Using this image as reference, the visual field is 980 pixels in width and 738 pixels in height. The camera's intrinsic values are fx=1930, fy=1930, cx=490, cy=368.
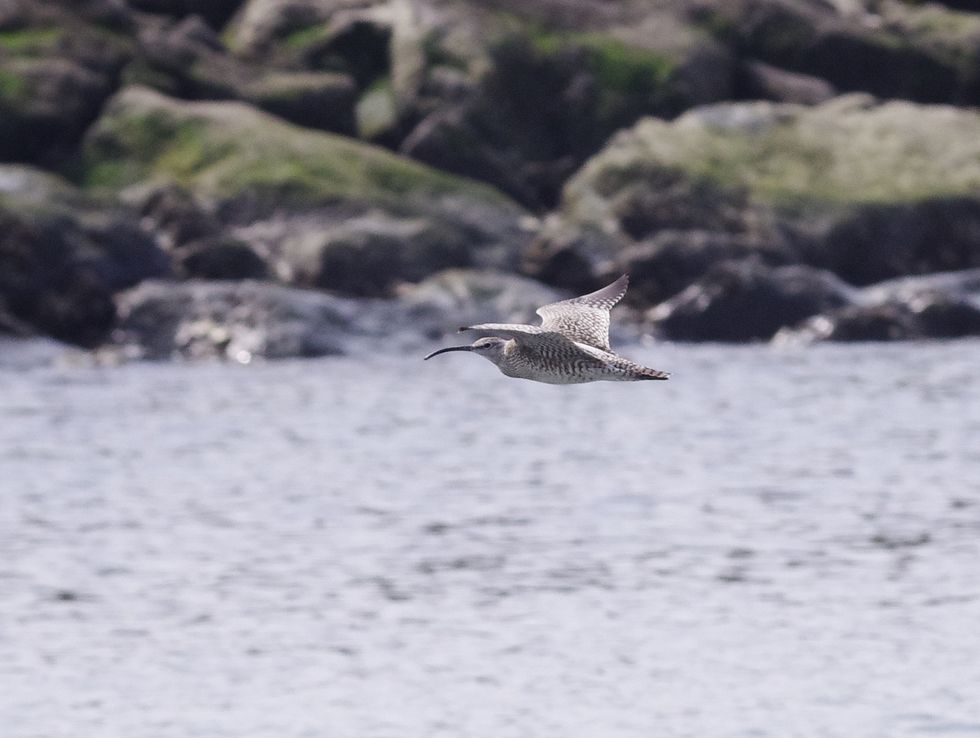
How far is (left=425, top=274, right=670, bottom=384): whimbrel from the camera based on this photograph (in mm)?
13492

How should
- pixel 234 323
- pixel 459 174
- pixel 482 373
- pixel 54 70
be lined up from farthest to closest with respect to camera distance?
pixel 459 174, pixel 54 70, pixel 482 373, pixel 234 323

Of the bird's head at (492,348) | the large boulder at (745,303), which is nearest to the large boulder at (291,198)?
the large boulder at (745,303)

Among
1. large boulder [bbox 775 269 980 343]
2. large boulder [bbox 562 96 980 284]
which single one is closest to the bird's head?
large boulder [bbox 775 269 980 343]

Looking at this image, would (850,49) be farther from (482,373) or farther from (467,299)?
(467,299)

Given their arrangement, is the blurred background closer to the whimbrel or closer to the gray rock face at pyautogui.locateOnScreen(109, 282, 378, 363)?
the gray rock face at pyautogui.locateOnScreen(109, 282, 378, 363)

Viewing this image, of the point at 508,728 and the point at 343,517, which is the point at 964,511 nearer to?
the point at 343,517

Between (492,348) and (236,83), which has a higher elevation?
(236,83)

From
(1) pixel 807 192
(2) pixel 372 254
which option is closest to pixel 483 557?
(2) pixel 372 254

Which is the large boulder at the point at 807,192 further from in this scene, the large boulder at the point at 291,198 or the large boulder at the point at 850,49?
the large boulder at the point at 850,49

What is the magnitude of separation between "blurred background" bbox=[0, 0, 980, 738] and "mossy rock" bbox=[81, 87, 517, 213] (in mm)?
95

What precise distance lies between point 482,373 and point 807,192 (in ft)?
28.5

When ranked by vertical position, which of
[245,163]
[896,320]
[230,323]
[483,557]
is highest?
[245,163]

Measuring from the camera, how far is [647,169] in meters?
40.6

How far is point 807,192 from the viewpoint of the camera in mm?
40844
